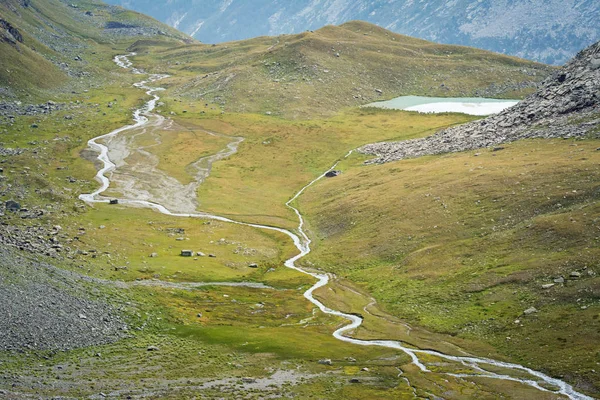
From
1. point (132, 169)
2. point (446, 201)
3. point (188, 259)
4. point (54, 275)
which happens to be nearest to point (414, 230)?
point (446, 201)

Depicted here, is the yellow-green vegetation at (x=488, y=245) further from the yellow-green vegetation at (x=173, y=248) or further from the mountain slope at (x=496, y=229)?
the yellow-green vegetation at (x=173, y=248)

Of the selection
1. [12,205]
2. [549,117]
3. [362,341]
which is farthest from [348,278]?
[549,117]

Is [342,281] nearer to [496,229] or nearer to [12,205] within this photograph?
[496,229]

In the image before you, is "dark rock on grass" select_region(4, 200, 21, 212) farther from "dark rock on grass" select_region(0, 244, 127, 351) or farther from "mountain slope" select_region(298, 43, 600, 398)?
"mountain slope" select_region(298, 43, 600, 398)

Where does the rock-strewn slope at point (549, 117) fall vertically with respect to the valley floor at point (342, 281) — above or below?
above

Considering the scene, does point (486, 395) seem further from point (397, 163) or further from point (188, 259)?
point (397, 163)

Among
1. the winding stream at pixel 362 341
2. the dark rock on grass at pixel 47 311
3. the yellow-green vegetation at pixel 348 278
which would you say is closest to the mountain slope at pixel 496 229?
the yellow-green vegetation at pixel 348 278
